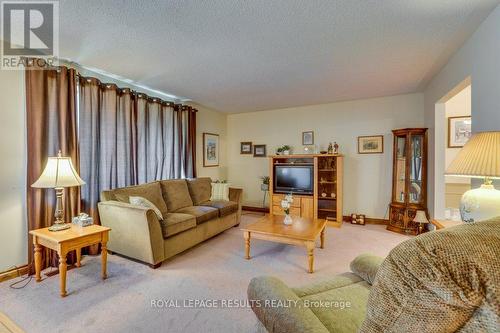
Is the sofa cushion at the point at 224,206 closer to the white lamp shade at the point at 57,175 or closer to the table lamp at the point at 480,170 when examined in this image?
the white lamp shade at the point at 57,175

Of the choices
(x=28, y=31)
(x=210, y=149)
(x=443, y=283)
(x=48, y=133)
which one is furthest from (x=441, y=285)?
(x=210, y=149)

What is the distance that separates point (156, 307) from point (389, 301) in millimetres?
1987

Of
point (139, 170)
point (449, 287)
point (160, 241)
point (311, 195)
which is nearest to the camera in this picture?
point (449, 287)

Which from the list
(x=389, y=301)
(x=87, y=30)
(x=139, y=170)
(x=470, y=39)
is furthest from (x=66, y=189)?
(x=470, y=39)

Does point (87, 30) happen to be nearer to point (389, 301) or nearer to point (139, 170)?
point (139, 170)

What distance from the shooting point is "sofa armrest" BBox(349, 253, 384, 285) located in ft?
4.84

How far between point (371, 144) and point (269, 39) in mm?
3259

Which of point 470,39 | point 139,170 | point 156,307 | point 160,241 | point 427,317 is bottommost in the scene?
point 156,307

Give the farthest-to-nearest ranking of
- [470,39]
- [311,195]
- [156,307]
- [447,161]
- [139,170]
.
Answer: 1. [311,195]
2. [447,161]
3. [139,170]
4. [470,39]
5. [156,307]

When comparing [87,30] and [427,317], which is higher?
[87,30]

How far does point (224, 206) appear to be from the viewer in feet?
12.8

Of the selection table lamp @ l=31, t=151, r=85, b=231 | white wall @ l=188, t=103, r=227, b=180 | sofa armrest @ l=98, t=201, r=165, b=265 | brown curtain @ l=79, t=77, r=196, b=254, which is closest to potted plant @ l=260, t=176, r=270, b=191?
white wall @ l=188, t=103, r=227, b=180

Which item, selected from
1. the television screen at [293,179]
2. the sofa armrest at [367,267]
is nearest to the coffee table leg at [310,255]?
the sofa armrest at [367,267]

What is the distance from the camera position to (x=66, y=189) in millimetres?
2758
